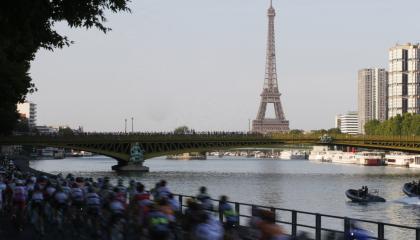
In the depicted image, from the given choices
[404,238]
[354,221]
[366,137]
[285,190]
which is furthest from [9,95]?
[366,137]

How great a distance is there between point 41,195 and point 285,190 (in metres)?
76.3

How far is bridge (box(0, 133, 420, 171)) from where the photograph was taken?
144875 mm

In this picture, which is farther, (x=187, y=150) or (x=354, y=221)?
(x=187, y=150)

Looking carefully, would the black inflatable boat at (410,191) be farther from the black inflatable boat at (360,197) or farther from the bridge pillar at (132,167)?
the bridge pillar at (132,167)

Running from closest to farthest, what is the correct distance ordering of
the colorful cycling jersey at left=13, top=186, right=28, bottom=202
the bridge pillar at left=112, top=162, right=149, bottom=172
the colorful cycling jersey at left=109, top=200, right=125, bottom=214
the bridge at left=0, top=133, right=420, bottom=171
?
1. the colorful cycling jersey at left=109, top=200, right=125, bottom=214
2. the colorful cycling jersey at left=13, top=186, right=28, bottom=202
3. the bridge at left=0, top=133, right=420, bottom=171
4. the bridge pillar at left=112, top=162, right=149, bottom=172

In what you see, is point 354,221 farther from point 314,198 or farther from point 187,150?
point 187,150

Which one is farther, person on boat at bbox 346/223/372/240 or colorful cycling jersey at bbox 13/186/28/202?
colorful cycling jersey at bbox 13/186/28/202

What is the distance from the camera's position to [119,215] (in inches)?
1072

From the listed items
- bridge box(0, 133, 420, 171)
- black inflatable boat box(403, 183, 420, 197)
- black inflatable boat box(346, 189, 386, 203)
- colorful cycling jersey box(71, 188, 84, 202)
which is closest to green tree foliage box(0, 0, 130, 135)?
colorful cycling jersey box(71, 188, 84, 202)

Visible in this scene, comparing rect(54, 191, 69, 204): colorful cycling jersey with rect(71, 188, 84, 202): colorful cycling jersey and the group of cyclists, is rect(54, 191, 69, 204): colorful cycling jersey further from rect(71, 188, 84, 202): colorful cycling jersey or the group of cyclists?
rect(71, 188, 84, 202): colorful cycling jersey

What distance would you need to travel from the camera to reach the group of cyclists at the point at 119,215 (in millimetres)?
20312

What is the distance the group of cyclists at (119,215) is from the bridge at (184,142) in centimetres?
10342

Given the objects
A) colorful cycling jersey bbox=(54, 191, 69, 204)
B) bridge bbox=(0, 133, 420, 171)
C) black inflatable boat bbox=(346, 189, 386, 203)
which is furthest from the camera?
bridge bbox=(0, 133, 420, 171)

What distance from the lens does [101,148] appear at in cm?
14675
